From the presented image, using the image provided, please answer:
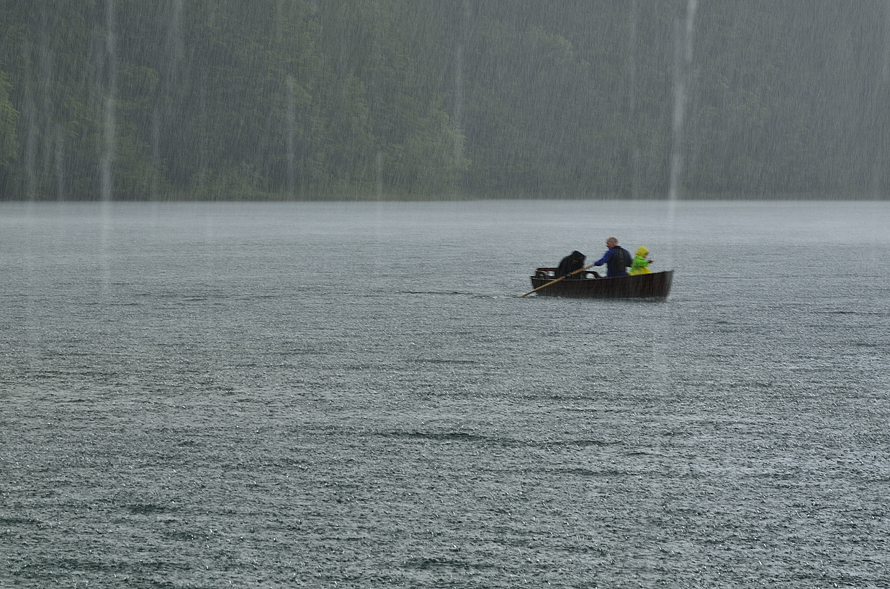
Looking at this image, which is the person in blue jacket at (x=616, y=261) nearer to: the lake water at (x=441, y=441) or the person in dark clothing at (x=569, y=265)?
the person in dark clothing at (x=569, y=265)

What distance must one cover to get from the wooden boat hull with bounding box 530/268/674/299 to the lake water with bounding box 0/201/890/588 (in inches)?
12.9

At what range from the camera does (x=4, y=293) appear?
1766 centimetres

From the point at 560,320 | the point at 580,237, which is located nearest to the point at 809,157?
the point at 580,237

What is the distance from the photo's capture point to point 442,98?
11038cm

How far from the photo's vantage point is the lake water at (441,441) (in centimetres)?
518

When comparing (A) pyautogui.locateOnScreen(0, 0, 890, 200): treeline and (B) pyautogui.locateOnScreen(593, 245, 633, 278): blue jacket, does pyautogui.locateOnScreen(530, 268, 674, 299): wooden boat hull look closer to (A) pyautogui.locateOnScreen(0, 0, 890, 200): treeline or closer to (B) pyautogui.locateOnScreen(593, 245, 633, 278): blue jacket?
(B) pyautogui.locateOnScreen(593, 245, 633, 278): blue jacket

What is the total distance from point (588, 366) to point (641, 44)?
13723cm

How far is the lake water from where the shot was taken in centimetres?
518

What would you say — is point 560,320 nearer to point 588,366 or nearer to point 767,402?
point 588,366

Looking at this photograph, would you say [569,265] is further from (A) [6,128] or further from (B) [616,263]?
(A) [6,128]

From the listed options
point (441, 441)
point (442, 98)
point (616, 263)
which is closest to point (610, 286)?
point (616, 263)

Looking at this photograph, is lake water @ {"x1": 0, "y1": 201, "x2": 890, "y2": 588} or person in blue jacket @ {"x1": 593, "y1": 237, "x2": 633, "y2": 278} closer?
lake water @ {"x1": 0, "y1": 201, "x2": 890, "y2": 588}

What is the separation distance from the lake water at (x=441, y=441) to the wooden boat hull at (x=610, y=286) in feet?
1.07

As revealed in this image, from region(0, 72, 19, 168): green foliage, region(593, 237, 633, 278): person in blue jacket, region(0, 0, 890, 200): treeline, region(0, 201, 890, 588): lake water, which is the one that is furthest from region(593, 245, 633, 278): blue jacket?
region(0, 0, 890, 200): treeline
